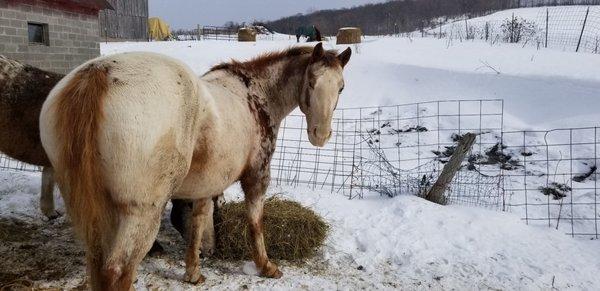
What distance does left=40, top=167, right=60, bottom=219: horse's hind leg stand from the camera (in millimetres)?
4504

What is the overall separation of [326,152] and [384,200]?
3.15m

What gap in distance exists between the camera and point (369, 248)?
4.16m

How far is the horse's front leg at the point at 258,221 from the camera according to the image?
11.4 ft

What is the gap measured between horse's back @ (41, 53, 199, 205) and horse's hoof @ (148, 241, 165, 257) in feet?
5.92

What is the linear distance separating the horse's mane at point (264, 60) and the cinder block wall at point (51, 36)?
30.9 feet

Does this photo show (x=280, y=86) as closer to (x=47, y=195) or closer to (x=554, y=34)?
(x=47, y=195)

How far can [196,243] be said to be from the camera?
354 cm

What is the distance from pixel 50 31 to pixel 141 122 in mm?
11365

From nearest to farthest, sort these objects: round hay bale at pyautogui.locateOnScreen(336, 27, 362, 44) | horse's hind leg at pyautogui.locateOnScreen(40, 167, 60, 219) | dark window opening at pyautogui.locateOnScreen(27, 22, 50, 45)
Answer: horse's hind leg at pyautogui.locateOnScreen(40, 167, 60, 219) → dark window opening at pyautogui.locateOnScreen(27, 22, 50, 45) → round hay bale at pyautogui.locateOnScreen(336, 27, 362, 44)

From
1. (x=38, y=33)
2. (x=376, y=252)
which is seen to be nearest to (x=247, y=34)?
(x=38, y=33)

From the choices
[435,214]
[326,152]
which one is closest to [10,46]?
[326,152]

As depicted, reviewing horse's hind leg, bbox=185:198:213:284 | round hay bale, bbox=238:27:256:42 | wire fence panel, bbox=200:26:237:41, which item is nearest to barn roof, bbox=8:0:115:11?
round hay bale, bbox=238:27:256:42

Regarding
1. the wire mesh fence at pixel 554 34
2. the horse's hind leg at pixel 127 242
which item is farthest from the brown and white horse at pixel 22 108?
the wire mesh fence at pixel 554 34

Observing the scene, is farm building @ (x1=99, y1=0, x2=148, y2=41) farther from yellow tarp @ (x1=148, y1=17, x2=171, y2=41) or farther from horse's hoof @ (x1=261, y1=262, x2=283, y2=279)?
horse's hoof @ (x1=261, y1=262, x2=283, y2=279)
